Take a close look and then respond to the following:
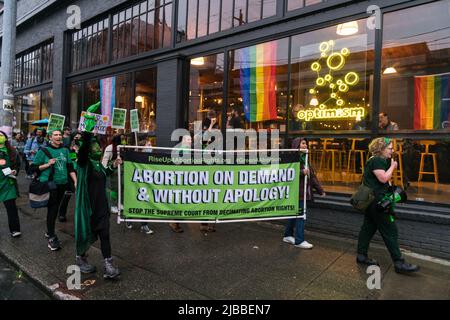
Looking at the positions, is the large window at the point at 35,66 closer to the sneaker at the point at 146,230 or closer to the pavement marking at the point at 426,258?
the sneaker at the point at 146,230

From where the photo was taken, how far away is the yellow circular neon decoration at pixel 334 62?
6359mm

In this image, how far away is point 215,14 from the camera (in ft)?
26.5

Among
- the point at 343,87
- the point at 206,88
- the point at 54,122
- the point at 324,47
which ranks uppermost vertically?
the point at 324,47

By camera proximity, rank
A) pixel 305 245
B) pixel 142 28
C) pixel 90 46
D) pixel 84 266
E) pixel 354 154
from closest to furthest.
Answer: pixel 84 266 → pixel 305 245 → pixel 354 154 → pixel 142 28 → pixel 90 46

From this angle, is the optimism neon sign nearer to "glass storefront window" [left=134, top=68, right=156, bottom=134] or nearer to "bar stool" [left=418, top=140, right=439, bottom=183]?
"bar stool" [left=418, top=140, right=439, bottom=183]

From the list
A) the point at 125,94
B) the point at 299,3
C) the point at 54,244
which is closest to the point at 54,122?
the point at 54,244

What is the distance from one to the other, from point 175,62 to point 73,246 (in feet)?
17.2

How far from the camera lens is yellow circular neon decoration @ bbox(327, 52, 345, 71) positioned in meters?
6.36

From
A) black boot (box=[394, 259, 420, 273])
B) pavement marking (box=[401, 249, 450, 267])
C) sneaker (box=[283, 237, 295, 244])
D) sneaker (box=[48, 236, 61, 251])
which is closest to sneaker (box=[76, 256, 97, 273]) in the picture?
sneaker (box=[48, 236, 61, 251])

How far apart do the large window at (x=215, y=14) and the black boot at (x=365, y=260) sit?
5137mm

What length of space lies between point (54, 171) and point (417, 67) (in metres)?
6.43

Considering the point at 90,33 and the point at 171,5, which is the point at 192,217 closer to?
the point at 171,5

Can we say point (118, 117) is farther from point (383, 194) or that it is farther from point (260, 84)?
point (383, 194)

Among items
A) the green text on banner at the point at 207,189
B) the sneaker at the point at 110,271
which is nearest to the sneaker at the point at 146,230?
the green text on banner at the point at 207,189
